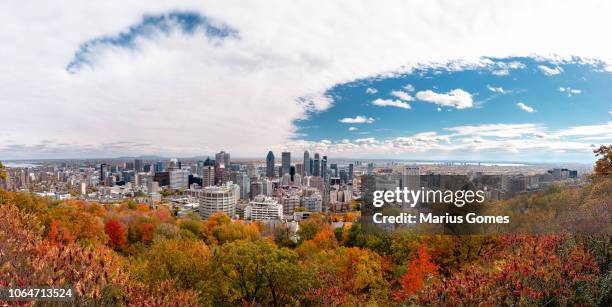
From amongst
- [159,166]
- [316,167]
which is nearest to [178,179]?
[159,166]

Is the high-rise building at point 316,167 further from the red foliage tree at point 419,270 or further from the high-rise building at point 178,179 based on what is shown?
the red foliage tree at point 419,270

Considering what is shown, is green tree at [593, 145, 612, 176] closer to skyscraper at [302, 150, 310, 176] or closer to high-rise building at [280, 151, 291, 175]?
skyscraper at [302, 150, 310, 176]

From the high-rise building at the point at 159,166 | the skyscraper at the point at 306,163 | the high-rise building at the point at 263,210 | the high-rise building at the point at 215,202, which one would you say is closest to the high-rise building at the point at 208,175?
the high-rise building at the point at 159,166

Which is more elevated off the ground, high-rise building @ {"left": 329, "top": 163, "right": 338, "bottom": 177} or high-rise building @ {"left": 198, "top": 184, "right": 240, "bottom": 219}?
high-rise building @ {"left": 329, "top": 163, "right": 338, "bottom": 177}

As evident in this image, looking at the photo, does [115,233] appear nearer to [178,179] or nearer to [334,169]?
[334,169]

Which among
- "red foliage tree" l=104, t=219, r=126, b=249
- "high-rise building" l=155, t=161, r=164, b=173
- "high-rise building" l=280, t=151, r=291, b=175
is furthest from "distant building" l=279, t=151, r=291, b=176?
"red foliage tree" l=104, t=219, r=126, b=249

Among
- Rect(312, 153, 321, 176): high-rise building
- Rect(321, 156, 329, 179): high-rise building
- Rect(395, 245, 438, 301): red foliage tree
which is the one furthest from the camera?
Rect(312, 153, 321, 176): high-rise building

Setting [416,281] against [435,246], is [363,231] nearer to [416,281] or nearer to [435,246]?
[435,246]

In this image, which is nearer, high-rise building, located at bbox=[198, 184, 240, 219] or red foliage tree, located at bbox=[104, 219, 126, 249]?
red foliage tree, located at bbox=[104, 219, 126, 249]
